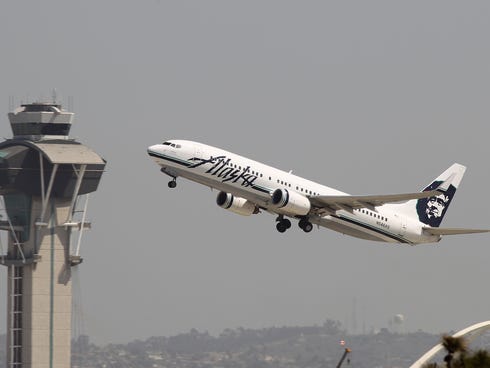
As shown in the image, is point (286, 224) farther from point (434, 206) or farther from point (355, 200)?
point (434, 206)

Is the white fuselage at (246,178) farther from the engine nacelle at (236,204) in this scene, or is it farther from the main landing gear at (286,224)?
the engine nacelle at (236,204)

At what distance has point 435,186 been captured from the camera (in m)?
116

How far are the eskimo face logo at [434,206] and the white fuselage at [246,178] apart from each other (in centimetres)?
728

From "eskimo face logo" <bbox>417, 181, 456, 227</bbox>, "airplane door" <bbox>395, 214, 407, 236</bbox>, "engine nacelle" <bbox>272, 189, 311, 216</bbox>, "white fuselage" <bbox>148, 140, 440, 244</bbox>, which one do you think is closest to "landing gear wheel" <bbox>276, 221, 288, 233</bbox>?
"white fuselage" <bbox>148, 140, 440, 244</bbox>

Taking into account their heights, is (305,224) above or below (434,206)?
below

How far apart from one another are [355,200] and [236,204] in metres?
8.99

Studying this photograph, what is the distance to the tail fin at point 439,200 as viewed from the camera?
11206cm

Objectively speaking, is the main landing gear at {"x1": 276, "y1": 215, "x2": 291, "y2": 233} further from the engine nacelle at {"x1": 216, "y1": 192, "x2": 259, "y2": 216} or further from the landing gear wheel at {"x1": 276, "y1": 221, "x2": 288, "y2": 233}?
the engine nacelle at {"x1": 216, "y1": 192, "x2": 259, "y2": 216}

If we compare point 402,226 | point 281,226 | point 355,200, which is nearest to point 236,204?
point 281,226

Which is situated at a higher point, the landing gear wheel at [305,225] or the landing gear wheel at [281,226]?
the landing gear wheel at [281,226]

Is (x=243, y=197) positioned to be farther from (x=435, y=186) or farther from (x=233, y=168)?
(x=435, y=186)

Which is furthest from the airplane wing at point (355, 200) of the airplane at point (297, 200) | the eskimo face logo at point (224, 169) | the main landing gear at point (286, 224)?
the eskimo face logo at point (224, 169)

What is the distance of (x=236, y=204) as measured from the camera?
10038 cm

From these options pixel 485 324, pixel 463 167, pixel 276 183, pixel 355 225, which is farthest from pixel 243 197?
pixel 463 167
